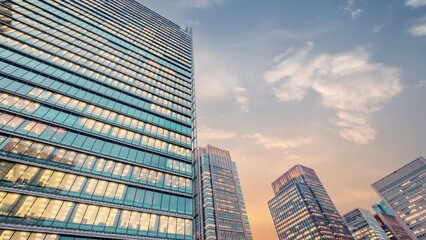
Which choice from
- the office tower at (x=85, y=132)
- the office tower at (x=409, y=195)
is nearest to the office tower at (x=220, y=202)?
the office tower at (x=85, y=132)

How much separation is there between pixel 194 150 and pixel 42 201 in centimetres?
2661

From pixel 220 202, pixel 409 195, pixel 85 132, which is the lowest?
pixel 85 132

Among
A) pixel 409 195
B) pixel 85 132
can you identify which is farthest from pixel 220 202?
pixel 409 195

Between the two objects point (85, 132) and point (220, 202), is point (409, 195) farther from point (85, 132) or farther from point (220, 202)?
point (85, 132)

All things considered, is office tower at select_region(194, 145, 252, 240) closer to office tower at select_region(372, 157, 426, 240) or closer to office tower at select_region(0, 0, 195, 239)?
office tower at select_region(0, 0, 195, 239)

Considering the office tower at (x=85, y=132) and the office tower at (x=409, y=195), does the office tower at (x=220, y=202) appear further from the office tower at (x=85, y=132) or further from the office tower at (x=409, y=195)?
the office tower at (x=409, y=195)

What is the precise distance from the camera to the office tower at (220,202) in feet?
417

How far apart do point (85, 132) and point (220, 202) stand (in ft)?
384

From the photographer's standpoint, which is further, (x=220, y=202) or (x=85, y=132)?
(x=220, y=202)

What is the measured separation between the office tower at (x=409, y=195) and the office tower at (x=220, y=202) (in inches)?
4141

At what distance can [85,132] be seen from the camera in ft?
117

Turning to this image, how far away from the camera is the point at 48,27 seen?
1916 inches

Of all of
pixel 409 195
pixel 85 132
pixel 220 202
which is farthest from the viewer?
pixel 409 195

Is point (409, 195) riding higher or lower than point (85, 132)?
higher
